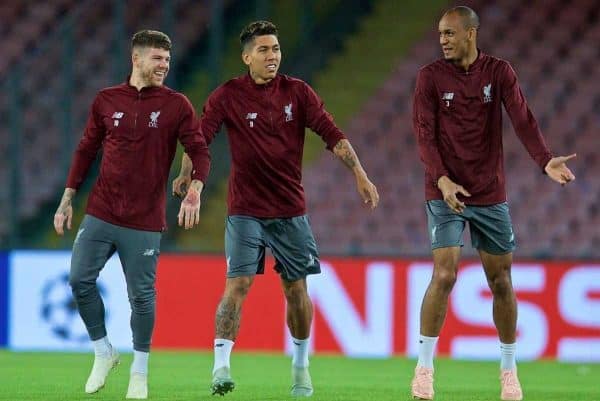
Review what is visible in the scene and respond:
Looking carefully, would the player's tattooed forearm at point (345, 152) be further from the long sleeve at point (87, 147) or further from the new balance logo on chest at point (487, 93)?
the long sleeve at point (87, 147)

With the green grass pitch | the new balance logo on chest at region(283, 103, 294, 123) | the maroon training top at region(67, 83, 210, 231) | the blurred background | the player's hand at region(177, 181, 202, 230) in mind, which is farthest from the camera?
the blurred background

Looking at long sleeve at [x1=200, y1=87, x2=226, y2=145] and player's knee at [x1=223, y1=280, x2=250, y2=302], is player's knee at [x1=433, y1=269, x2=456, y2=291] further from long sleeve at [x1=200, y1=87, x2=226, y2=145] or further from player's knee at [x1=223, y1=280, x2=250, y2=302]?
long sleeve at [x1=200, y1=87, x2=226, y2=145]

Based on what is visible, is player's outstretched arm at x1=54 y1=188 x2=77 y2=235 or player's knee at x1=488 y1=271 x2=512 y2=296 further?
player's knee at x1=488 y1=271 x2=512 y2=296

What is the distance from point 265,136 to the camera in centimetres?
873

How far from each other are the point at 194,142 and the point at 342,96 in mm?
9339

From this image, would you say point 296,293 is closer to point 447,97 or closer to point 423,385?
point 423,385

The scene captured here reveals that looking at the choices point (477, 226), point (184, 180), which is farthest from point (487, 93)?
point (184, 180)

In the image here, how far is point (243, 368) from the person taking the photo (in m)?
11.8

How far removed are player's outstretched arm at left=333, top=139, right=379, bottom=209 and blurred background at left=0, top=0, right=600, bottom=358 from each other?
486 centimetres

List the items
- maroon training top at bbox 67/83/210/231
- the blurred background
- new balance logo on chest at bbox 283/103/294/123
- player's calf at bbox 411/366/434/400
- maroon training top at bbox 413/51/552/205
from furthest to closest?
the blurred background
new balance logo on chest at bbox 283/103/294/123
maroon training top at bbox 413/51/552/205
maroon training top at bbox 67/83/210/231
player's calf at bbox 411/366/434/400

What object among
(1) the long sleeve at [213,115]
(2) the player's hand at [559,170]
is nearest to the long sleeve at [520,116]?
(2) the player's hand at [559,170]

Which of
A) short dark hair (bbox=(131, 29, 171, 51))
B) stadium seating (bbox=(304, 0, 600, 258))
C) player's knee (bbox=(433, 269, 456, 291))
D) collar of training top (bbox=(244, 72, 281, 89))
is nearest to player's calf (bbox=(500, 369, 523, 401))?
player's knee (bbox=(433, 269, 456, 291))

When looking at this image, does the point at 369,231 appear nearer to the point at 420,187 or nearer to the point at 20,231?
the point at 420,187

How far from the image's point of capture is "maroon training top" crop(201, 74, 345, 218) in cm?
872
